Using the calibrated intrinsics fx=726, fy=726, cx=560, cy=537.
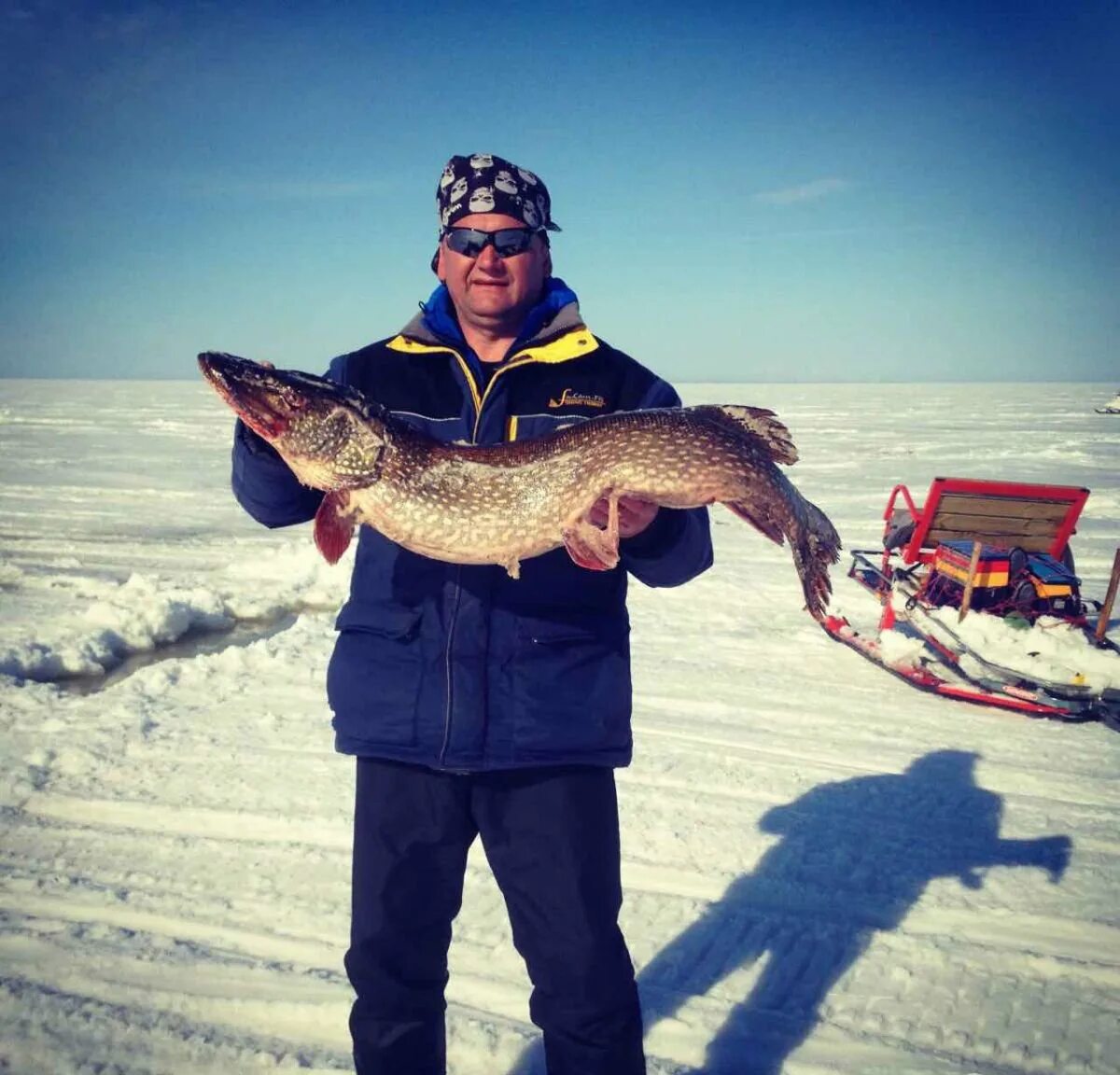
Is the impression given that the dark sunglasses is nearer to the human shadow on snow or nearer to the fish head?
the fish head

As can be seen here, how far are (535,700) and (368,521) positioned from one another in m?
0.69

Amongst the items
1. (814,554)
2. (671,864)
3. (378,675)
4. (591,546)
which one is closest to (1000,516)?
(671,864)

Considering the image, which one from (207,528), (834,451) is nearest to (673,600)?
(207,528)

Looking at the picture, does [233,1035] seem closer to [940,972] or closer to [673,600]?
[940,972]

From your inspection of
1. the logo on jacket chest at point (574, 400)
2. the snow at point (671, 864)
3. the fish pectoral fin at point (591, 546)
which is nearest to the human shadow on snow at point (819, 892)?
the snow at point (671, 864)

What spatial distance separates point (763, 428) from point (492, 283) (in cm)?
88

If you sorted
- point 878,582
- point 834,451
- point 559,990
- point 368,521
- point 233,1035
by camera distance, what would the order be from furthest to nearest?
point 834,451, point 878,582, point 233,1035, point 368,521, point 559,990

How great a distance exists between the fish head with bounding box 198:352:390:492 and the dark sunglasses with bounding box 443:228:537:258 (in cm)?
51

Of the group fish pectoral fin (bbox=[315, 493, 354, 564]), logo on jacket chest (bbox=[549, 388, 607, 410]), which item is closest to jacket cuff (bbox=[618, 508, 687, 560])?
logo on jacket chest (bbox=[549, 388, 607, 410])

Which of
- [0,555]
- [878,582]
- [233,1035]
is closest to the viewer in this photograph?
[233,1035]

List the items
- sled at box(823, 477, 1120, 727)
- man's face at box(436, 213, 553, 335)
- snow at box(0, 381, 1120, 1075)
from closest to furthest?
man's face at box(436, 213, 553, 335) → snow at box(0, 381, 1120, 1075) → sled at box(823, 477, 1120, 727)

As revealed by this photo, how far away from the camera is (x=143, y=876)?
2887 millimetres

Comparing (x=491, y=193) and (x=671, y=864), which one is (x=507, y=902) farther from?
(x=491, y=193)

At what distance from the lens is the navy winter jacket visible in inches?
68.8
